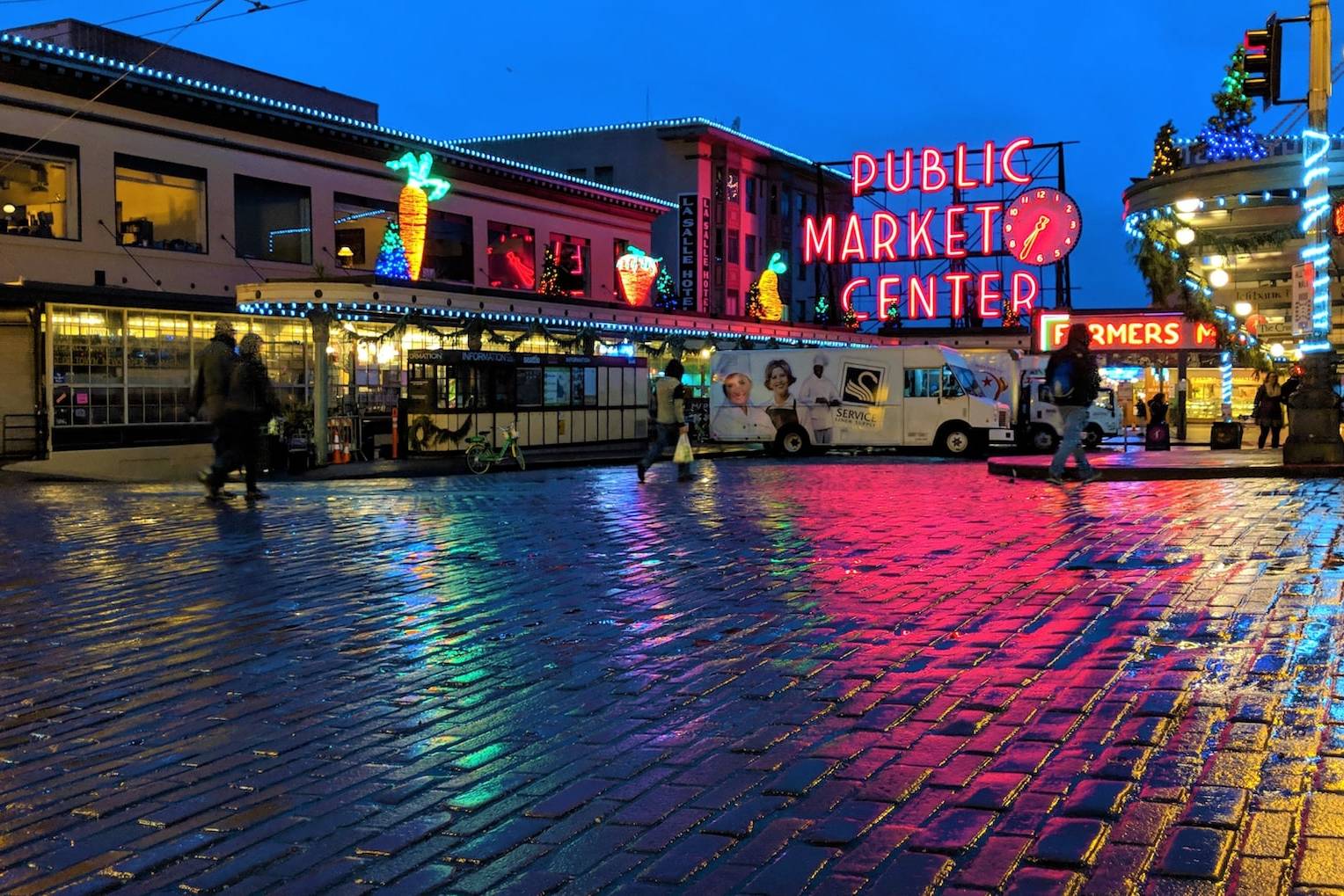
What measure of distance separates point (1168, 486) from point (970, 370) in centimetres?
1621

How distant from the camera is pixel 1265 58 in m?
15.4

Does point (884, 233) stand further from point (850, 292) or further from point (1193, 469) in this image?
point (1193, 469)

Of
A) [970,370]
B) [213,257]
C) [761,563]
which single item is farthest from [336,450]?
[761,563]

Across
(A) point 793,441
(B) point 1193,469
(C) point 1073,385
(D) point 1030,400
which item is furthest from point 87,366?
(D) point 1030,400

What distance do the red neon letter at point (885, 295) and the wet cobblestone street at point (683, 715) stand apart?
4896 cm

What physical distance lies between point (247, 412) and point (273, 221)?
17.2 meters

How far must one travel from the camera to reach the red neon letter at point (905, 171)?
59.1 metres

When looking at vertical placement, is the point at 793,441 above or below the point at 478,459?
above

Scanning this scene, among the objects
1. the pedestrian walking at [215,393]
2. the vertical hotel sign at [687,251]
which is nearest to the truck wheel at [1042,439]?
the vertical hotel sign at [687,251]

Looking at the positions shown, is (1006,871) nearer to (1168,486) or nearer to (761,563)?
(761,563)

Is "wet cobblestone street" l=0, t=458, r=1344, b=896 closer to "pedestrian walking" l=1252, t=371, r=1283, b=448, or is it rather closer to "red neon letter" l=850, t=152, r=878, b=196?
"pedestrian walking" l=1252, t=371, r=1283, b=448

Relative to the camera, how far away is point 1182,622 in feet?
23.2

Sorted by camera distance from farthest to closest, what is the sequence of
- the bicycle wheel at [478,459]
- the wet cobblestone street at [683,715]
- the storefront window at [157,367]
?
the storefront window at [157,367]
the bicycle wheel at [478,459]
the wet cobblestone street at [683,715]

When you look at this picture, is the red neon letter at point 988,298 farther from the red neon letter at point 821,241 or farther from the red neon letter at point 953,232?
the red neon letter at point 821,241
